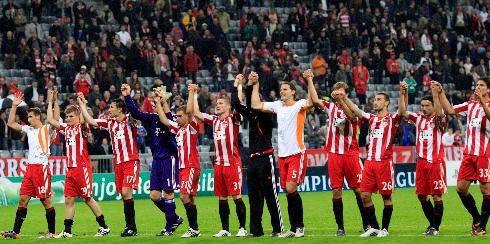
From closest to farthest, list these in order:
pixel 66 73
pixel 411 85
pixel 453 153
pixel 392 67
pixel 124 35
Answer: pixel 66 73
pixel 124 35
pixel 453 153
pixel 411 85
pixel 392 67

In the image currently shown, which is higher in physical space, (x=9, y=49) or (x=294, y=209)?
(x=9, y=49)

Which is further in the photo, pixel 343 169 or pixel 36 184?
pixel 36 184

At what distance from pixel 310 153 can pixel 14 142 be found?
31.7ft

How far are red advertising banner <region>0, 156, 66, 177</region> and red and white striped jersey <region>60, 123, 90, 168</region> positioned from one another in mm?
11181

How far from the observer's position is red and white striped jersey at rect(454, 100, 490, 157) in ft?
61.3

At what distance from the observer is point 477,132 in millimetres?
18750

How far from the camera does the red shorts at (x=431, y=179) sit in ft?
62.0

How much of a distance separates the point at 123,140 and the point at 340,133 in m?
4.16

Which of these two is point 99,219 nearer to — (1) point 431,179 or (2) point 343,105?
(2) point 343,105

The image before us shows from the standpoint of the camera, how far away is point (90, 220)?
25.2m

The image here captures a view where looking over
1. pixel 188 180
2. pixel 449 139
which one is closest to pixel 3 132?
pixel 188 180

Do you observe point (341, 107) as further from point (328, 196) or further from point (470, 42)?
point (470, 42)

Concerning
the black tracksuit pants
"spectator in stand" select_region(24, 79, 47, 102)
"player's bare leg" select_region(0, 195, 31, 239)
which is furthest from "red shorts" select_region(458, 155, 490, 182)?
"spectator in stand" select_region(24, 79, 47, 102)

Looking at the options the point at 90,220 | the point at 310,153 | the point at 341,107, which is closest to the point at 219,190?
the point at 341,107
